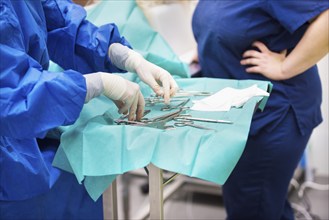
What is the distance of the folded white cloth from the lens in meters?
1.06

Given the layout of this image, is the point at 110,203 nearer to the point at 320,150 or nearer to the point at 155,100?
the point at 155,100

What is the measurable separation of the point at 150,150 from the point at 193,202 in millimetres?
1553

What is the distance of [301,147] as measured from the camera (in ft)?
5.03

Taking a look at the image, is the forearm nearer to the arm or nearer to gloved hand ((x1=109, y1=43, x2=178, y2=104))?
the arm

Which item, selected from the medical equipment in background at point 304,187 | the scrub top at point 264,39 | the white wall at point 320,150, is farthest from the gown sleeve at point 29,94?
the white wall at point 320,150

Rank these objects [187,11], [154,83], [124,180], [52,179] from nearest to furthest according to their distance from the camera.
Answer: [52,179], [154,83], [187,11], [124,180]

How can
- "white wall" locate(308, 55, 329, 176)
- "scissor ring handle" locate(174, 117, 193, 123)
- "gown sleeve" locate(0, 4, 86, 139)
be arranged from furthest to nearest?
"white wall" locate(308, 55, 329, 176)
"scissor ring handle" locate(174, 117, 193, 123)
"gown sleeve" locate(0, 4, 86, 139)

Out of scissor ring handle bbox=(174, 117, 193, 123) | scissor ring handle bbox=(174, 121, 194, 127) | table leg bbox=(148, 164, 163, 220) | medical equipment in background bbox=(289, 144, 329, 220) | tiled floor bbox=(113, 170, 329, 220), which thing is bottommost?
tiled floor bbox=(113, 170, 329, 220)

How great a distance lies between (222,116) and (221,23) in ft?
1.67

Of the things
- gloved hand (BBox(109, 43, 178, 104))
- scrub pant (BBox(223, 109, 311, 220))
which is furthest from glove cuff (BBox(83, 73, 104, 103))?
scrub pant (BBox(223, 109, 311, 220))

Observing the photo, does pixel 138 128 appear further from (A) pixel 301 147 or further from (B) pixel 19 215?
(A) pixel 301 147

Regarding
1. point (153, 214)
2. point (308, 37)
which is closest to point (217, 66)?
point (308, 37)

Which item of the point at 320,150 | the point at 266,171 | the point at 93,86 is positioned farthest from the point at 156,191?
the point at 320,150

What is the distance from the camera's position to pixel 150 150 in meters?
0.87
